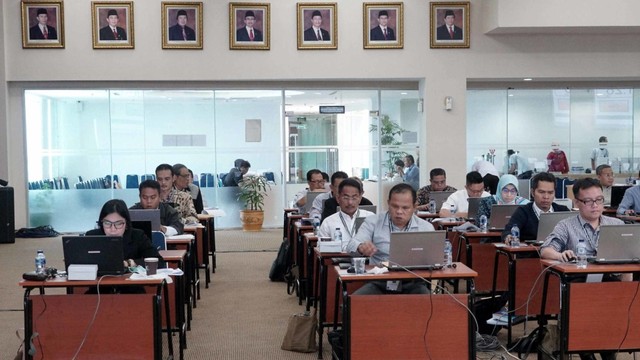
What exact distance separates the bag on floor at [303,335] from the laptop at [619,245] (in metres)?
2.19

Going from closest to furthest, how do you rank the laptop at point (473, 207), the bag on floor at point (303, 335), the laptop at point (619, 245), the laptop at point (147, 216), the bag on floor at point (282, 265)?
the laptop at point (619, 245)
the bag on floor at point (303, 335)
the laptop at point (147, 216)
the laptop at point (473, 207)
the bag on floor at point (282, 265)

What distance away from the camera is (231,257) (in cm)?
1165

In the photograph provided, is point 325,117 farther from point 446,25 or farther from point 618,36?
point 618,36

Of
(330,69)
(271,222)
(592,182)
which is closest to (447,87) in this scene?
(330,69)

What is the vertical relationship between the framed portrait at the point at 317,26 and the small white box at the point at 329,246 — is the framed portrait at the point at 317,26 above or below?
above

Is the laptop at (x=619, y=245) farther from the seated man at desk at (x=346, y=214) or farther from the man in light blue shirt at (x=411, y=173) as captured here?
the man in light blue shirt at (x=411, y=173)

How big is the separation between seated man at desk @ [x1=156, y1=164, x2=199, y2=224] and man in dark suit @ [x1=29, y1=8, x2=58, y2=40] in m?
6.01

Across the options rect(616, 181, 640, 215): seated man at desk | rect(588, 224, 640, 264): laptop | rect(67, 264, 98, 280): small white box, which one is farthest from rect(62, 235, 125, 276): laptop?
rect(616, 181, 640, 215): seated man at desk

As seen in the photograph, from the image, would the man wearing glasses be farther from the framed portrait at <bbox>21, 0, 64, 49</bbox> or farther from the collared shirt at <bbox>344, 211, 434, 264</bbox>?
the framed portrait at <bbox>21, 0, 64, 49</bbox>

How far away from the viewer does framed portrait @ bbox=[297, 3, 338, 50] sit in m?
14.0

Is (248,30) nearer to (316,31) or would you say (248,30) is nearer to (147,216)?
(316,31)

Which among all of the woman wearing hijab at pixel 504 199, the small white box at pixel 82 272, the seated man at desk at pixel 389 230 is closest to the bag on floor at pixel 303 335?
the seated man at desk at pixel 389 230

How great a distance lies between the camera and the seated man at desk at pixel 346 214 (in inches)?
272

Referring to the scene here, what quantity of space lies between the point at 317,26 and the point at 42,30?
4883 mm
